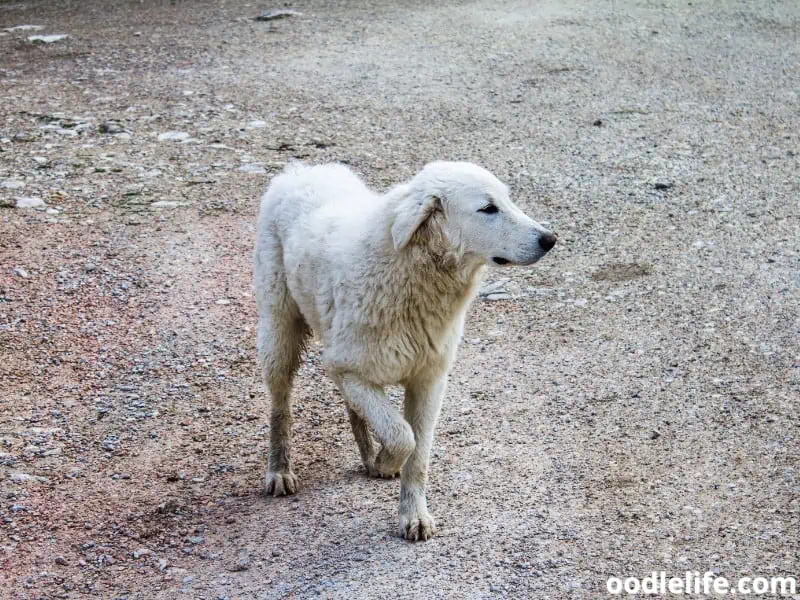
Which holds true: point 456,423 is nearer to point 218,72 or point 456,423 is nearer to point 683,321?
point 683,321

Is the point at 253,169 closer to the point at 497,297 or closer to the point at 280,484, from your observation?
the point at 497,297

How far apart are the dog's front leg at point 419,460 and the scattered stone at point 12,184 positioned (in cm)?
530

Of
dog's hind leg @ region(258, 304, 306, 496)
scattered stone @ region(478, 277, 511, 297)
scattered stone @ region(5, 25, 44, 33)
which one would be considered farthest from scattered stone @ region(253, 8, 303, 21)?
dog's hind leg @ region(258, 304, 306, 496)

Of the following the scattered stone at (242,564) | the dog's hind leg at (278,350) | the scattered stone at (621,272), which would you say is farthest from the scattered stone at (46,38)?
the scattered stone at (242,564)

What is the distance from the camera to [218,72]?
38.4 feet

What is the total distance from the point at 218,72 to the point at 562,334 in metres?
6.45

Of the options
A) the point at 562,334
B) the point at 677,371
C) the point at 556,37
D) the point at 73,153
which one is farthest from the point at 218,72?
the point at 677,371

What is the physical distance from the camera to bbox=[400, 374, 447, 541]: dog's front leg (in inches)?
189

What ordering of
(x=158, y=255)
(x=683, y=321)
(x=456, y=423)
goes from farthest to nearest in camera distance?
(x=158, y=255), (x=683, y=321), (x=456, y=423)

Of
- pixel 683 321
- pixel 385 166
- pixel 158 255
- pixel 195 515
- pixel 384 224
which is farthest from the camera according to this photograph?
pixel 385 166

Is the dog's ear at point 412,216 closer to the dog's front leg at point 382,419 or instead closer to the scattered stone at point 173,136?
the dog's front leg at point 382,419

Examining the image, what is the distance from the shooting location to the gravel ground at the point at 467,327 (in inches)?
188

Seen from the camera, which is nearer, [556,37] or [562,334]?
[562,334]

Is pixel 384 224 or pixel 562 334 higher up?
pixel 384 224
